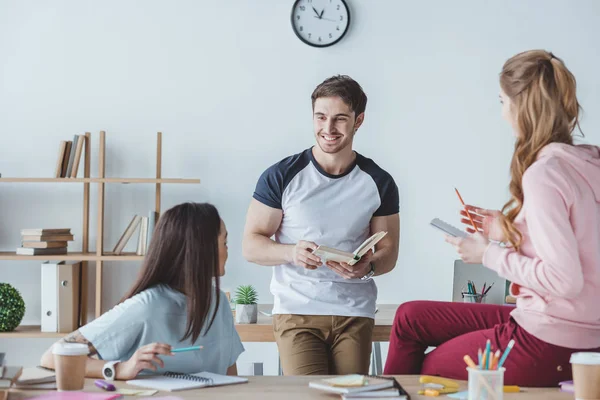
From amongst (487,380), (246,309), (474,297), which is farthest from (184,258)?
(474,297)

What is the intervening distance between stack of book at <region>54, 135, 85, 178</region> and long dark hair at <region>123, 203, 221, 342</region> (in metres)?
2.21

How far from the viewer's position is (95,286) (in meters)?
4.30

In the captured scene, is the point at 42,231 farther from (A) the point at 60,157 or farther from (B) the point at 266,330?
(B) the point at 266,330

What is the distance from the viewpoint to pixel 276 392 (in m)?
1.71

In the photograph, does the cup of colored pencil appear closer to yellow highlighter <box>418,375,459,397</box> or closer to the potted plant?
yellow highlighter <box>418,375,459,397</box>

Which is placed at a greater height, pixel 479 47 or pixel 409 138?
pixel 479 47

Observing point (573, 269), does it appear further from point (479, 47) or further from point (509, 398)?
point (479, 47)

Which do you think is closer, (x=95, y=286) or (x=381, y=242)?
A: (x=381, y=242)

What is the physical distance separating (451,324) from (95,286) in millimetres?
2760

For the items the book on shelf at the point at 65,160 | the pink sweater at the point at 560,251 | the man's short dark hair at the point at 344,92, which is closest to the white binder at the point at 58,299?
the book on shelf at the point at 65,160

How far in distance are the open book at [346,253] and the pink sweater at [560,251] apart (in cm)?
60

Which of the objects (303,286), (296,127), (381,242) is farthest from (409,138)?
(303,286)

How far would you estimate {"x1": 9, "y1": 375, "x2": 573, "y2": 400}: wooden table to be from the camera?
167 centimetres

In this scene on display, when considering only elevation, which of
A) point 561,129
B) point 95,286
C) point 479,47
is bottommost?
point 95,286
